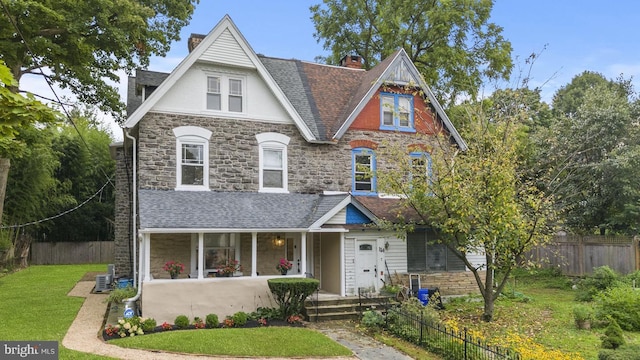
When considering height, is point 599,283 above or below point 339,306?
above

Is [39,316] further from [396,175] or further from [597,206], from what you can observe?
[597,206]

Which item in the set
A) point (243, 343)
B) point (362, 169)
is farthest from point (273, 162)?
point (243, 343)

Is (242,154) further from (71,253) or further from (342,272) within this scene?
(71,253)

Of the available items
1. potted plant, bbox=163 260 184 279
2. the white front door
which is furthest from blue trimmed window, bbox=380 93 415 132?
potted plant, bbox=163 260 184 279

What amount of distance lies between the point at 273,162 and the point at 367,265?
4.85 meters

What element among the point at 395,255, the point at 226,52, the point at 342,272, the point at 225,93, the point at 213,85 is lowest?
the point at 342,272

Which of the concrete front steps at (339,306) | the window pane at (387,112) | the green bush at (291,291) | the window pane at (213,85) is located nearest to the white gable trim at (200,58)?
the window pane at (213,85)

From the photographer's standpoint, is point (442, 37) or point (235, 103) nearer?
point (235, 103)

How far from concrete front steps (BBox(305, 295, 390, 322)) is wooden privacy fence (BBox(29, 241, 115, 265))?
2257 cm

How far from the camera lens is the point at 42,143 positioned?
26.2 m

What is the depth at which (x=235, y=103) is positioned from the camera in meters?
16.6

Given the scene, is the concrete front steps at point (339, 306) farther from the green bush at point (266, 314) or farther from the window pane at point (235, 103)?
the window pane at point (235, 103)

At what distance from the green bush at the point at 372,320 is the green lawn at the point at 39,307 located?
6.71m

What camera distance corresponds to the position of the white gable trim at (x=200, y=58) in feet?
49.4
